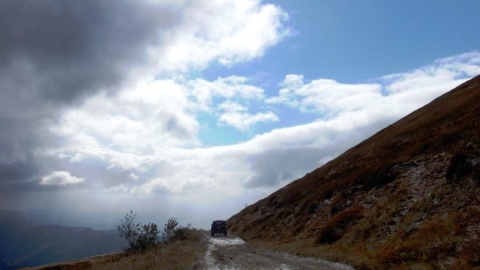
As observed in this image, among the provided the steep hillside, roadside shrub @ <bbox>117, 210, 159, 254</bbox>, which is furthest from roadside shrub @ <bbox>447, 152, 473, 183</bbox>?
roadside shrub @ <bbox>117, 210, 159, 254</bbox>

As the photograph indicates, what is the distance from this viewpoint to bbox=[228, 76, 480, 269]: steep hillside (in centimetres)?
1967

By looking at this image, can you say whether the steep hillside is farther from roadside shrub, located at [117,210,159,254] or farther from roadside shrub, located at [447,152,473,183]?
roadside shrub, located at [117,210,159,254]

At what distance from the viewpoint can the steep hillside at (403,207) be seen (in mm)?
19672

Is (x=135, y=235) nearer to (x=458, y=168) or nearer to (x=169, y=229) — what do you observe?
(x=169, y=229)

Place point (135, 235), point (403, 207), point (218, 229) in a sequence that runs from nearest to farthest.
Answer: point (403, 207) → point (135, 235) → point (218, 229)

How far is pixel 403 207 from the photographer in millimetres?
28953

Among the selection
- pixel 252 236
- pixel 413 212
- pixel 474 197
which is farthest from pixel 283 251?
pixel 252 236

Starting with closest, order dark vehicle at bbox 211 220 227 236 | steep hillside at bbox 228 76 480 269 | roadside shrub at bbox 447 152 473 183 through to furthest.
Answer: steep hillside at bbox 228 76 480 269 < roadside shrub at bbox 447 152 473 183 < dark vehicle at bbox 211 220 227 236

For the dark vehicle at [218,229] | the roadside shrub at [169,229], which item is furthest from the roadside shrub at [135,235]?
the dark vehicle at [218,229]

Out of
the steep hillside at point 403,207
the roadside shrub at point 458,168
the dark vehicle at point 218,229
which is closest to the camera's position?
the steep hillside at point 403,207

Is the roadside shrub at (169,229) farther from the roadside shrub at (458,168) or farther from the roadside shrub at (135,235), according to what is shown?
the roadside shrub at (458,168)

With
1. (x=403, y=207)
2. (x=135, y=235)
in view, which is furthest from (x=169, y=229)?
(x=403, y=207)

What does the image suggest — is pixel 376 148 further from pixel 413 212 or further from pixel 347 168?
pixel 413 212

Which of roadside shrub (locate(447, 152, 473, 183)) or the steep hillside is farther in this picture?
roadside shrub (locate(447, 152, 473, 183))
